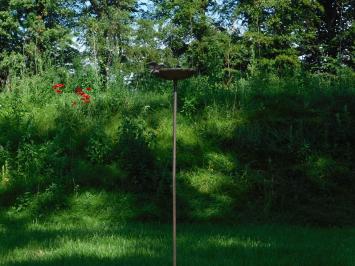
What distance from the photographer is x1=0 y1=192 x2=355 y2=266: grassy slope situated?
398 cm

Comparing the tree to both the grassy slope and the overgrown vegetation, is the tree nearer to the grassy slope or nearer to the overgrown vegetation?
the overgrown vegetation

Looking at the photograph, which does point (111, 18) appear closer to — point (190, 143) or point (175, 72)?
point (190, 143)

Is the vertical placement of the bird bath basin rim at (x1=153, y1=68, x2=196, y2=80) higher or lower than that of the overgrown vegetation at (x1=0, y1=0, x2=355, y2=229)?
higher

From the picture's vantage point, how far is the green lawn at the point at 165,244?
3971 mm

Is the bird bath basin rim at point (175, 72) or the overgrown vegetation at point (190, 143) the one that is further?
the overgrown vegetation at point (190, 143)

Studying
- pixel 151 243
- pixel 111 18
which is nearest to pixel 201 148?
pixel 151 243

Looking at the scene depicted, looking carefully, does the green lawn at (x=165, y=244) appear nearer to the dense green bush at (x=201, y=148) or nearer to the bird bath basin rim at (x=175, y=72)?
the dense green bush at (x=201, y=148)

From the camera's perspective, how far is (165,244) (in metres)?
4.55

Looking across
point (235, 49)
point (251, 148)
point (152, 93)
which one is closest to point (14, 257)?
point (251, 148)

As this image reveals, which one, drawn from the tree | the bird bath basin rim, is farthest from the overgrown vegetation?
the tree

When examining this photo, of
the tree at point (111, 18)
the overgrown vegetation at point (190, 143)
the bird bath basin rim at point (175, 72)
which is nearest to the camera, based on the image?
the bird bath basin rim at point (175, 72)

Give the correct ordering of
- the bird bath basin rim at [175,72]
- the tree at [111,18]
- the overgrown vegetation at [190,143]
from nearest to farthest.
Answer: the bird bath basin rim at [175,72] → the overgrown vegetation at [190,143] → the tree at [111,18]

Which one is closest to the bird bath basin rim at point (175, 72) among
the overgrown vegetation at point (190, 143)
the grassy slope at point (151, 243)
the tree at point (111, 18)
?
the grassy slope at point (151, 243)

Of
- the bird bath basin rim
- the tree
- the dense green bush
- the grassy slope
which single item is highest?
the tree
